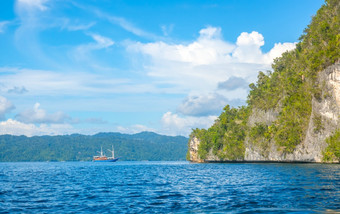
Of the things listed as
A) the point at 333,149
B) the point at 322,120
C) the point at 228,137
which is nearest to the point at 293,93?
the point at 322,120

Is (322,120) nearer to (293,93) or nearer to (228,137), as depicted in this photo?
(293,93)

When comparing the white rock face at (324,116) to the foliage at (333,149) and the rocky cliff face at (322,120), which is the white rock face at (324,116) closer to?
the rocky cliff face at (322,120)

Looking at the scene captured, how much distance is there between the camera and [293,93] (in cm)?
9894

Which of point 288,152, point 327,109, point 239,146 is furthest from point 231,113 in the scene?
point 327,109

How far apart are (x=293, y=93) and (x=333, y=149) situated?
1132 inches

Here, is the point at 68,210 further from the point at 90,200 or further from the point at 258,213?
the point at 258,213

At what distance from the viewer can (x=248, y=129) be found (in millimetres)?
131875

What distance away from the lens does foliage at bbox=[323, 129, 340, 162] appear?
72.1 meters

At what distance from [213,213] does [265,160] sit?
103545mm

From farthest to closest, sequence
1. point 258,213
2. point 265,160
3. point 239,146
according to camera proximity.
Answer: point 239,146 → point 265,160 → point 258,213

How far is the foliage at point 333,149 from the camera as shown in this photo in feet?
236

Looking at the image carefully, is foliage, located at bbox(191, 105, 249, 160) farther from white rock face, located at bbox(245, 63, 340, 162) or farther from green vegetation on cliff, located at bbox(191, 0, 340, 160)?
white rock face, located at bbox(245, 63, 340, 162)

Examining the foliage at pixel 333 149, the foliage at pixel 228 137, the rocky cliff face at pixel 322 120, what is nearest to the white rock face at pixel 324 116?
the rocky cliff face at pixel 322 120

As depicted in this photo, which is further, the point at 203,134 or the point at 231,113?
the point at 203,134
